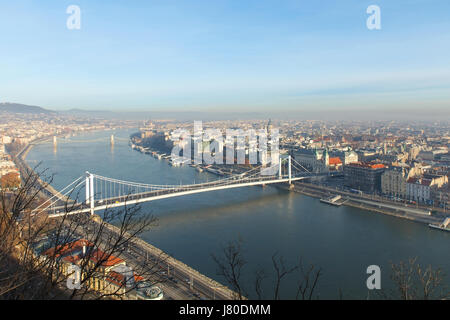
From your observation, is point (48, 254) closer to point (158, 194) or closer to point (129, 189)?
point (158, 194)

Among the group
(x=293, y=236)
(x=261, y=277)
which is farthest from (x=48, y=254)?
(x=293, y=236)

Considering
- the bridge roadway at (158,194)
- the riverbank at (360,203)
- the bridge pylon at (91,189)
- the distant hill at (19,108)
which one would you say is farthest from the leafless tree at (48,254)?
the distant hill at (19,108)

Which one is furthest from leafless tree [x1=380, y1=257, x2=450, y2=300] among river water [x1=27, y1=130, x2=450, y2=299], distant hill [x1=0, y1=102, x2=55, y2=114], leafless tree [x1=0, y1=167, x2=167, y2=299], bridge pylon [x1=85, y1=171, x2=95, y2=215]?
distant hill [x1=0, y1=102, x2=55, y2=114]

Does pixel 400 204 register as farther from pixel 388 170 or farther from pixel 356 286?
pixel 356 286

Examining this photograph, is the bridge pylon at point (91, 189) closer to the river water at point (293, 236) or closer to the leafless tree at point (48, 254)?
the river water at point (293, 236)

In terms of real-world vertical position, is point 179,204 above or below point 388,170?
below

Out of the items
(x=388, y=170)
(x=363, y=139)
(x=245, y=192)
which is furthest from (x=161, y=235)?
(x=363, y=139)
